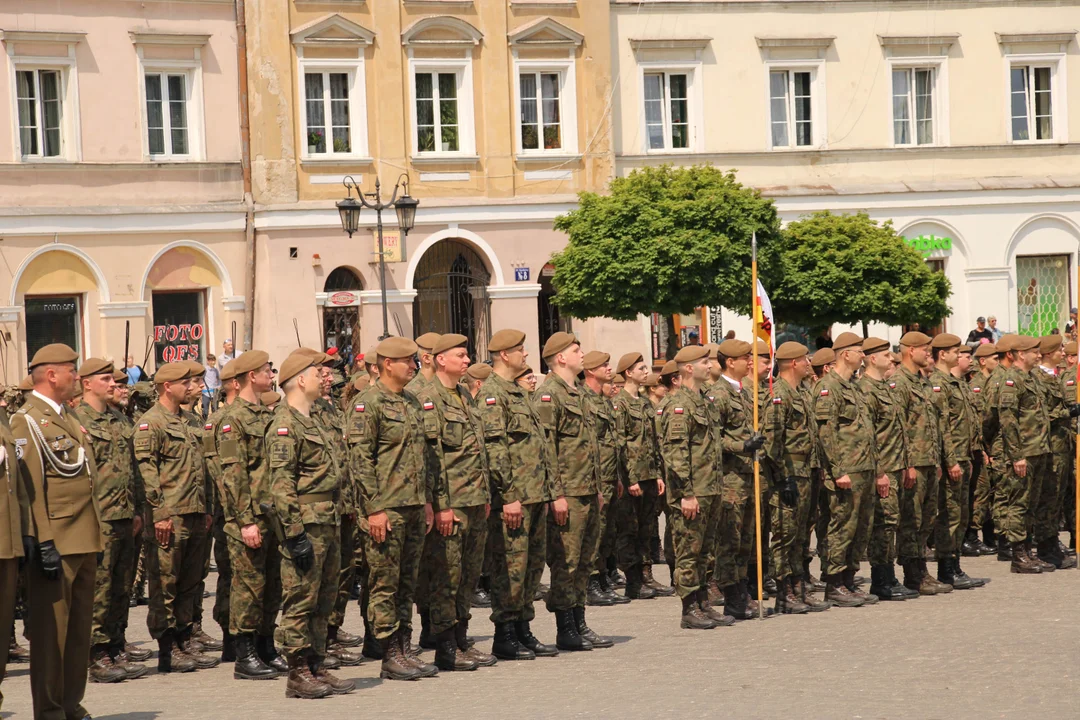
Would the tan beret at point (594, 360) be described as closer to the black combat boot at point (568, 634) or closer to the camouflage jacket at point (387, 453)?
the black combat boot at point (568, 634)

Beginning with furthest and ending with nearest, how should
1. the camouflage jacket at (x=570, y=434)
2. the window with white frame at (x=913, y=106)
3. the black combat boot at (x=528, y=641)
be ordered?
1. the window with white frame at (x=913, y=106)
2. the camouflage jacket at (x=570, y=434)
3. the black combat boot at (x=528, y=641)

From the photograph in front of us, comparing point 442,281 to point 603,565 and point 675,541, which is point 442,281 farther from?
point 675,541

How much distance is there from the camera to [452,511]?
36.6 ft

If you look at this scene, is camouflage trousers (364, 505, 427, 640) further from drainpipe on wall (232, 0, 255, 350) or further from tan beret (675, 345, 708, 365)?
drainpipe on wall (232, 0, 255, 350)

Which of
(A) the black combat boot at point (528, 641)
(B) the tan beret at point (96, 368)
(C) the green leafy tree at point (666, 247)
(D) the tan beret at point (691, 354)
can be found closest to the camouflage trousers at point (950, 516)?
(D) the tan beret at point (691, 354)

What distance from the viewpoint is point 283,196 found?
3262 centimetres

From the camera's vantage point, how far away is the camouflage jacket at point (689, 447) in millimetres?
12742

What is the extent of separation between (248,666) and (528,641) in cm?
195

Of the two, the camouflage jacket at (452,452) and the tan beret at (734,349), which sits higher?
Answer: the tan beret at (734,349)

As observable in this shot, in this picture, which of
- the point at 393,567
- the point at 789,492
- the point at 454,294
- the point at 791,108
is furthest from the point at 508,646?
the point at 791,108

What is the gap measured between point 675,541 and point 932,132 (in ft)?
84.8

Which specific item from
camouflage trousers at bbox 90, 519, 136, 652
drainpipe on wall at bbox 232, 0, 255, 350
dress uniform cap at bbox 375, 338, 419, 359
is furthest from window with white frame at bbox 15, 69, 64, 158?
dress uniform cap at bbox 375, 338, 419, 359

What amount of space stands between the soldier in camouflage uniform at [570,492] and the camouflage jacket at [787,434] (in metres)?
1.62

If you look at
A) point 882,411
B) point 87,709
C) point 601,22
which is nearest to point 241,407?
point 87,709
